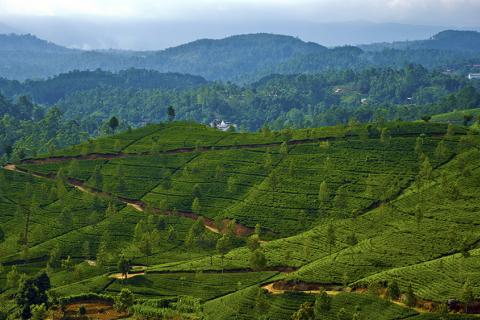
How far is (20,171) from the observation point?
333 ft

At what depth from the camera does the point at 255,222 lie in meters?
82.6

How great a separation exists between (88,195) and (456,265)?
5322 cm

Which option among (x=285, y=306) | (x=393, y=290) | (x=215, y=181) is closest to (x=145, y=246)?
(x=285, y=306)

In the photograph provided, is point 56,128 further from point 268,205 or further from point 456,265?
point 456,265

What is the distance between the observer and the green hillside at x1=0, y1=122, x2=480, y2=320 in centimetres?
5928

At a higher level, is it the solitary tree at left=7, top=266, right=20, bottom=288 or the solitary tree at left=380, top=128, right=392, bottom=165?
the solitary tree at left=380, top=128, right=392, bottom=165

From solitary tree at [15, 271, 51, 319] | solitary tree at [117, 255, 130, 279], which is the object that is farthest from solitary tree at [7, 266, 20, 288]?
solitary tree at [117, 255, 130, 279]

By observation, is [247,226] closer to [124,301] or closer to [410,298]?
[124,301]

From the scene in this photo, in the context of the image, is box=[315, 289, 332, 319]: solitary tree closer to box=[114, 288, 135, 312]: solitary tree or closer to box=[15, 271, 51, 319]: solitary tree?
box=[114, 288, 135, 312]: solitary tree

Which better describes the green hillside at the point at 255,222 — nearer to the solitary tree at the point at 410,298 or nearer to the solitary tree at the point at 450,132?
the solitary tree at the point at 410,298

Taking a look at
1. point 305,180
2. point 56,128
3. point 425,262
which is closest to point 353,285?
point 425,262

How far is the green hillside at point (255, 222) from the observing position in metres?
59.3

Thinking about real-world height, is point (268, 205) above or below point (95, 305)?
above

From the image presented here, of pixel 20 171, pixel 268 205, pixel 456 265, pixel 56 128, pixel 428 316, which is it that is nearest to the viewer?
pixel 428 316
